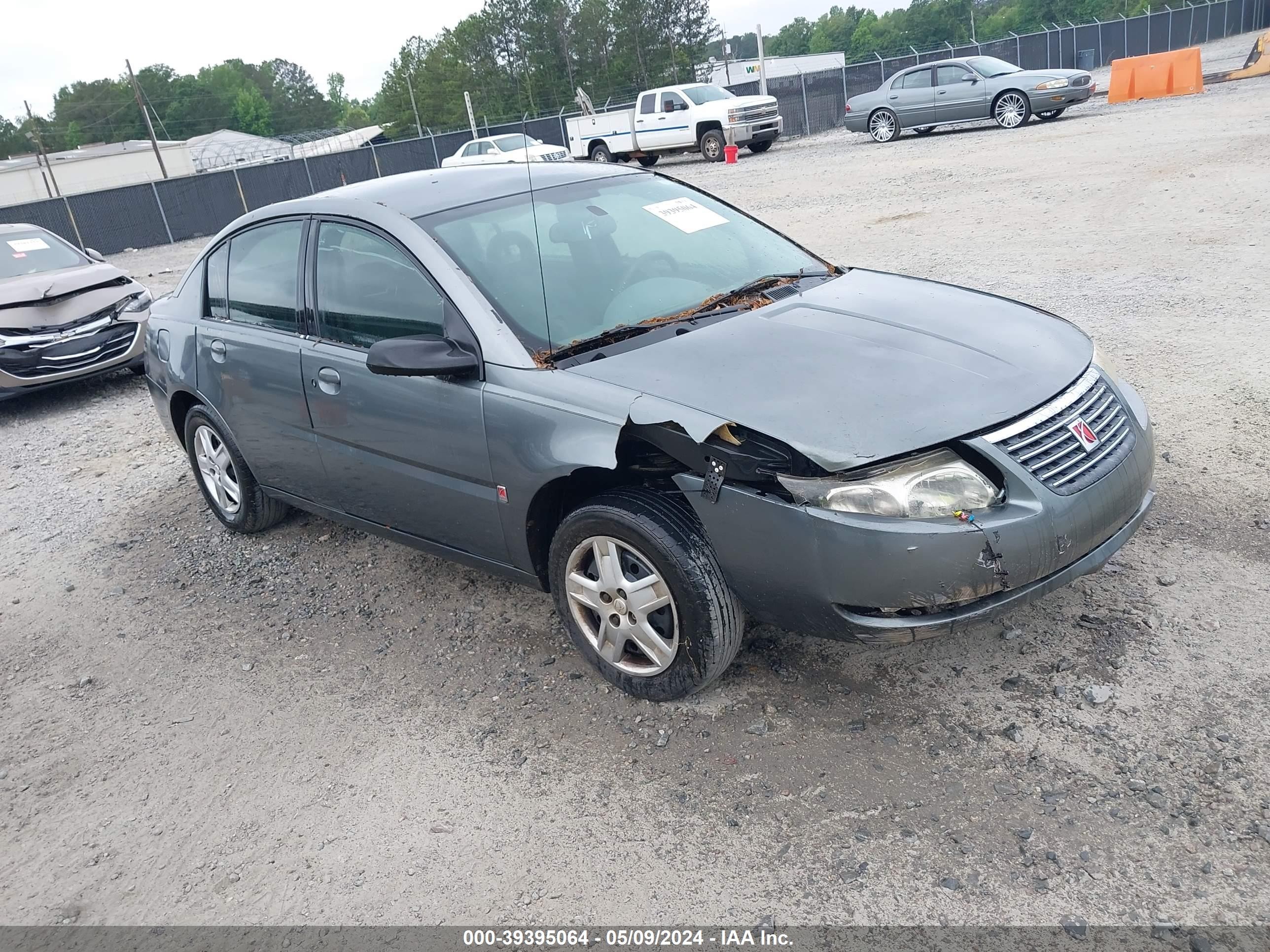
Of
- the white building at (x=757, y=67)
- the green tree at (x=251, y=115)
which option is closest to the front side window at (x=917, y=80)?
the white building at (x=757, y=67)

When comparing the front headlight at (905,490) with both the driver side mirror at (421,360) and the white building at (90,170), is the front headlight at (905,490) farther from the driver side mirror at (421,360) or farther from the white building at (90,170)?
the white building at (90,170)

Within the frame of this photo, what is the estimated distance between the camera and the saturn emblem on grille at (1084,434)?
311 centimetres

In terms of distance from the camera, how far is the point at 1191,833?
2564 mm

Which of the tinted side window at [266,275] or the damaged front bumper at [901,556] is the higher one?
the tinted side window at [266,275]

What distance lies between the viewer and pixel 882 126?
22062 mm

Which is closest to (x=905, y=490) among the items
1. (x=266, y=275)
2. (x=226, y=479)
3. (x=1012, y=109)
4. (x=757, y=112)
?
(x=266, y=275)

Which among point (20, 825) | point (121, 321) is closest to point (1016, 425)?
point (20, 825)

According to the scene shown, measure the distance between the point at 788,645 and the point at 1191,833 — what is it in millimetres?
1449

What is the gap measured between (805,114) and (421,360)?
29209mm

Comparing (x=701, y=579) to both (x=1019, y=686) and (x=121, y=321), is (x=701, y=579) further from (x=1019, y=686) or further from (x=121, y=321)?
(x=121, y=321)

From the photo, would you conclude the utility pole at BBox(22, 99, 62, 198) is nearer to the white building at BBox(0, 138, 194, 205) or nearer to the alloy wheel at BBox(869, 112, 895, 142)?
the white building at BBox(0, 138, 194, 205)

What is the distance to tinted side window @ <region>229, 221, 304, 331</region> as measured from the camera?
4.38 meters

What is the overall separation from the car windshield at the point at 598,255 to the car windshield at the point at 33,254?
7.41 meters

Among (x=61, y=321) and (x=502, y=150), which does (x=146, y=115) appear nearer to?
(x=502, y=150)
